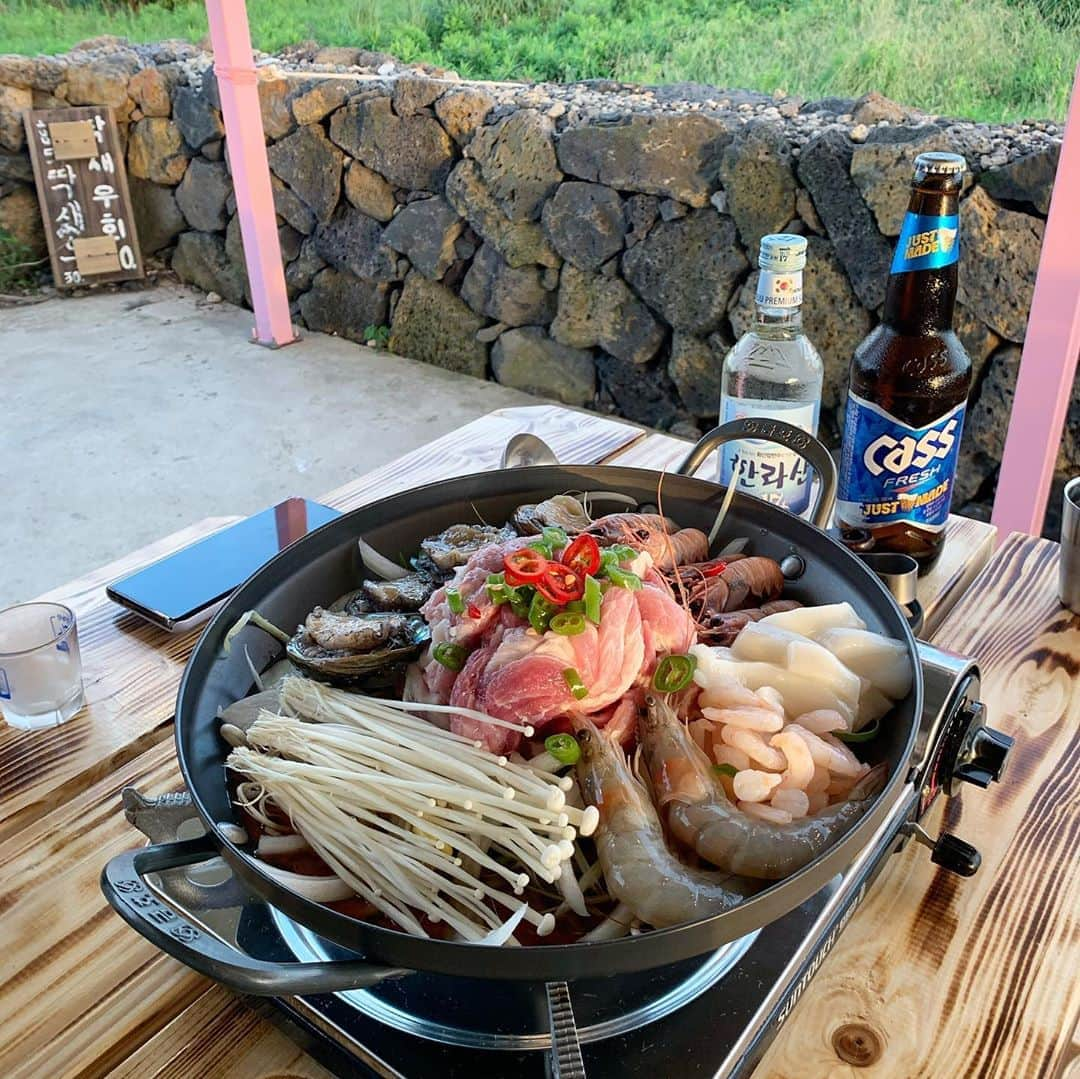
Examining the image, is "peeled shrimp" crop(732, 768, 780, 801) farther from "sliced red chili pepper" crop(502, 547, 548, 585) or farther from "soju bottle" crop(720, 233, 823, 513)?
"soju bottle" crop(720, 233, 823, 513)

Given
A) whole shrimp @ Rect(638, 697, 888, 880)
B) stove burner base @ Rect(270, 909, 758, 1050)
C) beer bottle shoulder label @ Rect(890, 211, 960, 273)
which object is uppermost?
beer bottle shoulder label @ Rect(890, 211, 960, 273)

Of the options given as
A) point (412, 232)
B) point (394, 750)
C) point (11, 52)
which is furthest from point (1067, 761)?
point (11, 52)

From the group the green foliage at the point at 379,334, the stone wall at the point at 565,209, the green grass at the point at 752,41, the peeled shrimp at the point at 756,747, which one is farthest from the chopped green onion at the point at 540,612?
the green foliage at the point at 379,334

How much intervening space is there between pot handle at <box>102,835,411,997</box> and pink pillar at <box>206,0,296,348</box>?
547cm

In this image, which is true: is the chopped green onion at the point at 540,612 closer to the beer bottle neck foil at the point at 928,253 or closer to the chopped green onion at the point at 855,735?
the chopped green onion at the point at 855,735

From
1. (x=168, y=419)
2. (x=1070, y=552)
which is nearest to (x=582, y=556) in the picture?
(x=1070, y=552)

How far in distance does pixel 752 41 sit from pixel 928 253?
13.7 feet

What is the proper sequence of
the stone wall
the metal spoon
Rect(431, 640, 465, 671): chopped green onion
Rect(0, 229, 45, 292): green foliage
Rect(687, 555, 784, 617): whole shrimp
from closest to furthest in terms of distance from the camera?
Rect(431, 640, 465, 671): chopped green onion < Rect(687, 555, 784, 617): whole shrimp < the metal spoon < the stone wall < Rect(0, 229, 45, 292): green foliage

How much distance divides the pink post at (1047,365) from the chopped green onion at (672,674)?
2106 millimetres

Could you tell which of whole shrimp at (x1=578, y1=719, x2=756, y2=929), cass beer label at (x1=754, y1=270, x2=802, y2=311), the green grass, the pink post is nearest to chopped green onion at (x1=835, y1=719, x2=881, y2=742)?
whole shrimp at (x1=578, y1=719, x2=756, y2=929)

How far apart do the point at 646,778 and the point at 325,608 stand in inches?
21.1

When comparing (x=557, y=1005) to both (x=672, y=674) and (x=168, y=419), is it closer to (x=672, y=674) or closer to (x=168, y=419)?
(x=672, y=674)

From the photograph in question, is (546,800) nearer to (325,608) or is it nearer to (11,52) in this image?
(325,608)

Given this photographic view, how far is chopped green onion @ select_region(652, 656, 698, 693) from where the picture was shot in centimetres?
110
